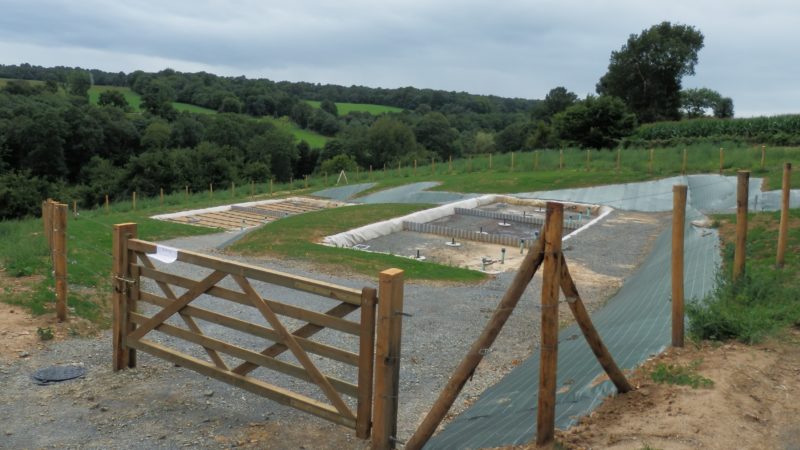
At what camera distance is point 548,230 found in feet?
13.6

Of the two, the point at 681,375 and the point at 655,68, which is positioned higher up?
the point at 655,68

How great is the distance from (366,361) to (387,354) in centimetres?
25

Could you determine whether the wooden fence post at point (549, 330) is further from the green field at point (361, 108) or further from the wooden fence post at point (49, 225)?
the green field at point (361, 108)

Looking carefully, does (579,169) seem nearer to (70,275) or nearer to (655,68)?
(70,275)

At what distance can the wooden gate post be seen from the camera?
6.34 m

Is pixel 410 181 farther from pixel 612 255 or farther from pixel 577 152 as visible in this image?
pixel 612 255

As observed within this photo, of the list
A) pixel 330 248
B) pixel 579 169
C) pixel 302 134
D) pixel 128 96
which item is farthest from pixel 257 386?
pixel 128 96

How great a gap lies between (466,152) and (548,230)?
8061cm

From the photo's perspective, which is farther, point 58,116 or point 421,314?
point 58,116

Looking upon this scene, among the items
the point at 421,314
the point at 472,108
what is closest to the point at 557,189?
the point at 421,314

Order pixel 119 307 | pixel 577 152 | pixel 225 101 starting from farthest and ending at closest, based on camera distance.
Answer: pixel 225 101 → pixel 577 152 → pixel 119 307

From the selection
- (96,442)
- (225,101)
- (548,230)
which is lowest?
(96,442)

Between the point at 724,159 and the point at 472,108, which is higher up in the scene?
the point at 472,108

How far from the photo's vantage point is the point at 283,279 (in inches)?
203
